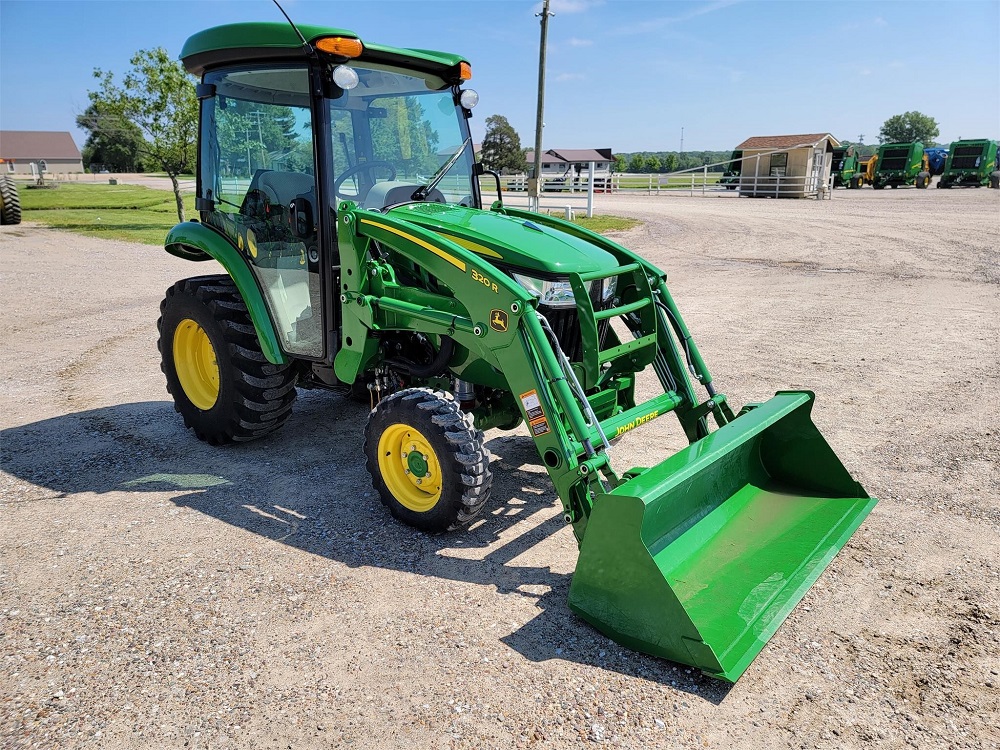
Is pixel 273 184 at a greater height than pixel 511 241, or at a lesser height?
greater

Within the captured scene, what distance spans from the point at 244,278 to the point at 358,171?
1098 millimetres

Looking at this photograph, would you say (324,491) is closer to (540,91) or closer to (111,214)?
(540,91)

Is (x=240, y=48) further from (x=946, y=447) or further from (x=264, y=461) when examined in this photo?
(x=946, y=447)

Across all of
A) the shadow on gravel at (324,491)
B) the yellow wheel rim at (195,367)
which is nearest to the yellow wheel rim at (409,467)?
the shadow on gravel at (324,491)

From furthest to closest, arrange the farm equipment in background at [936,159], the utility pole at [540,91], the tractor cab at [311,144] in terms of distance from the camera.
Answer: the farm equipment in background at [936,159], the utility pole at [540,91], the tractor cab at [311,144]

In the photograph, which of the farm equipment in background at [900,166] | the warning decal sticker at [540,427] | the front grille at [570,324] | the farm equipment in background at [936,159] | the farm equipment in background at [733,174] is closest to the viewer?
the warning decal sticker at [540,427]

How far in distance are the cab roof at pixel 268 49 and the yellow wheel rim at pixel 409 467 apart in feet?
7.36

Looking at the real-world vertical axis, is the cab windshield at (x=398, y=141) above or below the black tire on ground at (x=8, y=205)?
above

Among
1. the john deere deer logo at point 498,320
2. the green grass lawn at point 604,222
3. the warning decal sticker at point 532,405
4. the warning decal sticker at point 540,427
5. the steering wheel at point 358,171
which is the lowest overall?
the warning decal sticker at point 540,427

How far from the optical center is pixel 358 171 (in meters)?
4.68

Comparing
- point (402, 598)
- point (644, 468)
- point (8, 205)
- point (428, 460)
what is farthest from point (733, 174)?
point (402, 598)

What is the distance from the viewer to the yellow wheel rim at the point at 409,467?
4062 mm

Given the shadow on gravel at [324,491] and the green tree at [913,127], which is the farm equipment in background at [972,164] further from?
the green tree at [913,127]

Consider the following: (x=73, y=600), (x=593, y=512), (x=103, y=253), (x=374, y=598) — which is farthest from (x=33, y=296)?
(x=593, y=512)
